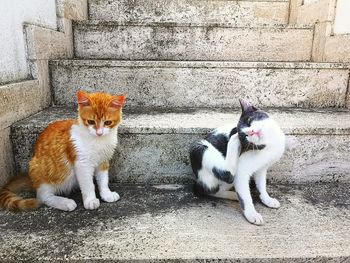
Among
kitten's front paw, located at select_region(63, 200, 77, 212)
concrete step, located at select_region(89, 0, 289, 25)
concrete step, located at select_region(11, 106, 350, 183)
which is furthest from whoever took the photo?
concrete step, located at select_region(89, 0, 289, 25)

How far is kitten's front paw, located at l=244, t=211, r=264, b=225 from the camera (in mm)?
1190

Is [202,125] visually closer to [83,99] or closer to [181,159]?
[181,159]

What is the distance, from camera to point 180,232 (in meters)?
1.14

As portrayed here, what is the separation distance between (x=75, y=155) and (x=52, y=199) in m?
0.23

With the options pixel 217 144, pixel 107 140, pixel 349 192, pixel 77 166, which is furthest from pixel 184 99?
pixel 349 192

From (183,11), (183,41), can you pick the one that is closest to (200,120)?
(183,41)

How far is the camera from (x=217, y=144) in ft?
4.36

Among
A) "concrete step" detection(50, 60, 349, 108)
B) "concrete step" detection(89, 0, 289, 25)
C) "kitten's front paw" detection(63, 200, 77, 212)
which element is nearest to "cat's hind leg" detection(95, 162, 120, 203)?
"kitten's front paw" detection(63, 200, 77, 212)

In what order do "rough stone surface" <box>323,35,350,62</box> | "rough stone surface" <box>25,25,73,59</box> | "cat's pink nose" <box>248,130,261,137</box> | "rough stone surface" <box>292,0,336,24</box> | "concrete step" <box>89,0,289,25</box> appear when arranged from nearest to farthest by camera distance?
"cat's pink nose" <box>248,130,261,137</box> → "rough stone surface" <box>25,25,73,59</box> → "rough stone surface" <box>323,35,350,62</box> → "rough stone surface" <box>292,0,336,24</box> → "concrete step" <box>89,0,289,25</box>

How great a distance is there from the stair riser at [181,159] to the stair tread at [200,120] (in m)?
0.03

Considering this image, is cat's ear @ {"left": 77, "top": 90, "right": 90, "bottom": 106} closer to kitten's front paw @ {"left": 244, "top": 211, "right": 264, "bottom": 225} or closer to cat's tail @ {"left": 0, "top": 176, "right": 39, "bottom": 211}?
cat's tail @ {"left": 0, "top": 176, "right": 39, "bottom": 211}

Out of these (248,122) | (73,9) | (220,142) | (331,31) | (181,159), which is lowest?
(181,159)

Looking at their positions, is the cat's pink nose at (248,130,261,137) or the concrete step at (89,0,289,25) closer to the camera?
the cat's pink nose at (248,130,261,137)

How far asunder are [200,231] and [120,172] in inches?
22.2
